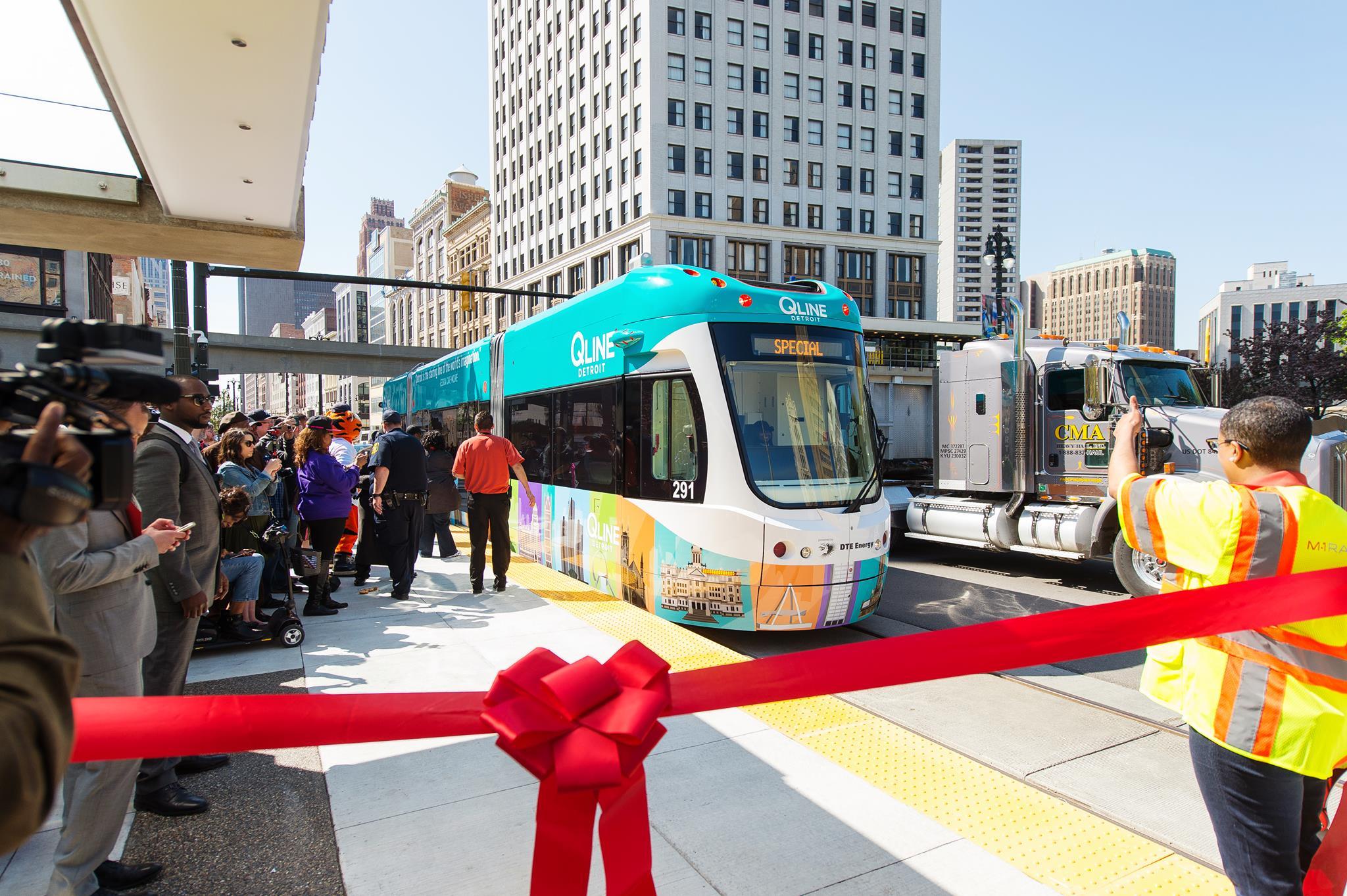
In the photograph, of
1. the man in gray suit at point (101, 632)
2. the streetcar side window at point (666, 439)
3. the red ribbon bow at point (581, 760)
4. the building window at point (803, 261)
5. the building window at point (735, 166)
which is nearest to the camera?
the red ribbon bow at point (581, 760)

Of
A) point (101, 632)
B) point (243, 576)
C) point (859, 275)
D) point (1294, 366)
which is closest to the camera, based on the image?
point (101, 632)

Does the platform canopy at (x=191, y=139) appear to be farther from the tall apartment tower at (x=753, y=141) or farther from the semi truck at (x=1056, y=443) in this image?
the tall apartment tower at (x=753, y=141)

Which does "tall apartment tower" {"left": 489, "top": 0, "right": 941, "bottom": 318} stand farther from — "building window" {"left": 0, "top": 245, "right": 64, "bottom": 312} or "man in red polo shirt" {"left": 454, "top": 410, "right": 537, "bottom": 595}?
"man in red polo shirt" {"left": 454, "top": 410, "right": 537, "bottom": 595}

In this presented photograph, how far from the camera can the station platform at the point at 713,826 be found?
3.10 metres

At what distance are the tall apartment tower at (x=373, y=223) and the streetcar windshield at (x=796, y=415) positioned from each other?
6312 inches

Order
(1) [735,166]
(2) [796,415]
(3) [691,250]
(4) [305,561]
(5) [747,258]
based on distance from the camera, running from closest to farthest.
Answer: (2) [796,415] < (4) [305,561] < (3) [691,250] < (1) [735,166] < (5) [747,258]

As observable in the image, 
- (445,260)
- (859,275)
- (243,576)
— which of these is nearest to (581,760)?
(243,576)

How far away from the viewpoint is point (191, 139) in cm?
527

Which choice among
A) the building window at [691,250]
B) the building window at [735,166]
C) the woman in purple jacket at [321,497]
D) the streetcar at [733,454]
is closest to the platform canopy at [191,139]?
the woman in purple jacket at [321,497]

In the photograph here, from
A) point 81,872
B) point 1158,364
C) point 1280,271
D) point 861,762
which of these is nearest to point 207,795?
point 81,872

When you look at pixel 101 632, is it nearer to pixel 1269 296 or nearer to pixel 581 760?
pixel 581 760

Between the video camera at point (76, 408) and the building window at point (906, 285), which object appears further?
the building window at point (906, 285)

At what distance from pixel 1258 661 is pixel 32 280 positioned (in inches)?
1520

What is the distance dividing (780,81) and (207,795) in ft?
201
